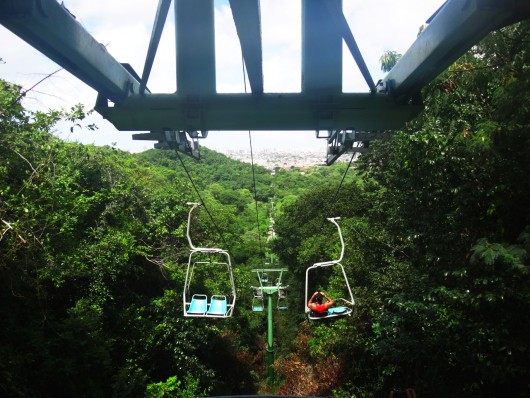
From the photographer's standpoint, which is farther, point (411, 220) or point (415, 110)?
point (411, 220)

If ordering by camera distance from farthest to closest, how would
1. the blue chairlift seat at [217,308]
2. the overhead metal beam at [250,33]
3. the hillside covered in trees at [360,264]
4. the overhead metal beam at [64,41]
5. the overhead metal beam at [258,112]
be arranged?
1. the blue chairlift seat at [217,308]
2. the hillside covered in trees at [360,264]
3. the overhead metal beam at [258,112]
4. the overhead metal beam at [250,33]
5. the overhead metal beam at [64,41]

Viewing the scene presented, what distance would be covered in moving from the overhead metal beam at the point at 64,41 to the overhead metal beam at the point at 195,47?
0.50 metres

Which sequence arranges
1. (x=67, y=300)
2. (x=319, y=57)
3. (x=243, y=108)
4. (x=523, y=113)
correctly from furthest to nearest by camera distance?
1. (x=67, y=300)
2. (x=523, y=113)
3. (x=243, y=108)
4. (x=319, y=57)

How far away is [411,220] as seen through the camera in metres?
7.10

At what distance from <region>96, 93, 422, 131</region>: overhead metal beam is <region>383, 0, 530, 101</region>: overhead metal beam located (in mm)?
227

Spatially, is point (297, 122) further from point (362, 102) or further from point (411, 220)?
point (411, 220)

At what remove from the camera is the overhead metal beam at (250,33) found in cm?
242

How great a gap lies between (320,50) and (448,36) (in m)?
0.92

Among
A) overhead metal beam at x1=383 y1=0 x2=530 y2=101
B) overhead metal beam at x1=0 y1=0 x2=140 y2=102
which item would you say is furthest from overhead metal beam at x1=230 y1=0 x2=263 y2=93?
overhead metal beam at x1=383 y1=0 x2=530 y2=101

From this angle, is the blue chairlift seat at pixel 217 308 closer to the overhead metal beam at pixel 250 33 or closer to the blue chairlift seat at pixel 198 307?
the blue chairlift seat at pixel 198 307

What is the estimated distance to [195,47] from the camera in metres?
3.10

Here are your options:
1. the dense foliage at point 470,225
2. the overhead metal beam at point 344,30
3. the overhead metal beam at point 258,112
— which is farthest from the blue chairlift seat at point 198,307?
the overhead metal beam at point 344,30

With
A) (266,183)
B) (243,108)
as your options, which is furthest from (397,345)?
(266,183)

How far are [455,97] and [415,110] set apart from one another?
15.4ft
